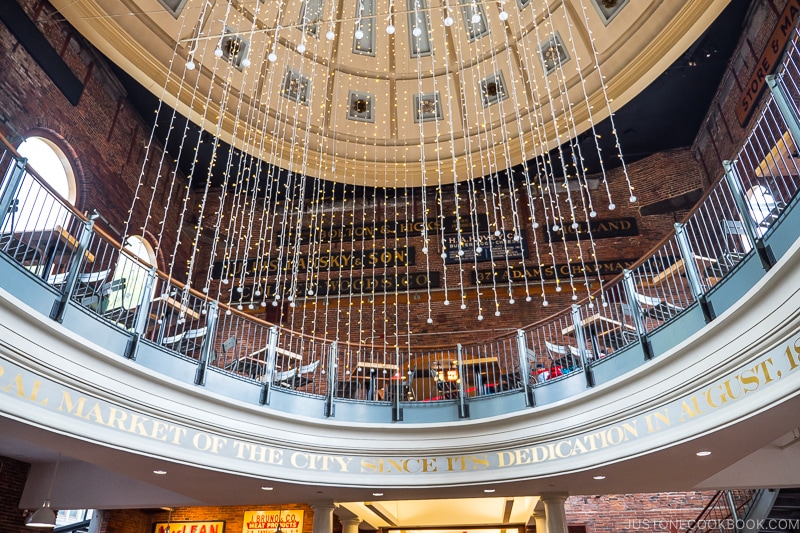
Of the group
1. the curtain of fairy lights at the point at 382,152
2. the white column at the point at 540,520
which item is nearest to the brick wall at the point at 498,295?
the curtain of fairy lights at the point at 382,152

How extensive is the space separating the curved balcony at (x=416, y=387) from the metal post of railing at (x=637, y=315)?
2 centimetres

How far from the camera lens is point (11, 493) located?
757 cm

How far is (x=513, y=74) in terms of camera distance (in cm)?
1186

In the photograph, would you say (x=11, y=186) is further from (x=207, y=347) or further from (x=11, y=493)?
(x=11, y=493)

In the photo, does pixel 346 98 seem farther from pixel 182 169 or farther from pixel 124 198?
pixel 124 198

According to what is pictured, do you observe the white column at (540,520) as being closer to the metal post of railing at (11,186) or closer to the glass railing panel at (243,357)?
the glass railing panel at (243,357)

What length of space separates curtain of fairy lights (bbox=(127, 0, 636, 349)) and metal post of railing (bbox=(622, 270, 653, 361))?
461 cm

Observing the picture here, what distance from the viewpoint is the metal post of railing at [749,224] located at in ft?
13.5

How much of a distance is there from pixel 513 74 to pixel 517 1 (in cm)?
144

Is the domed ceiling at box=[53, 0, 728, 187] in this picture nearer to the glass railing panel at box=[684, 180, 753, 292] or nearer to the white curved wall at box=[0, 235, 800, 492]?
the glass railing panel at box=[684, 180, 753, 292]

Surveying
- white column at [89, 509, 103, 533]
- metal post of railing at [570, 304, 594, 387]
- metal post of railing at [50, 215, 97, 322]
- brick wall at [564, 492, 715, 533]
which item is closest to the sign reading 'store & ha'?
brick wall at [564, 492, 715, 533]

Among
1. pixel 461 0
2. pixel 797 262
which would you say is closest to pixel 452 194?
pixel 461 0

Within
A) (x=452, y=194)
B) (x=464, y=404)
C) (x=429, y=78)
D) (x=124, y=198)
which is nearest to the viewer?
(x=464, y=404)

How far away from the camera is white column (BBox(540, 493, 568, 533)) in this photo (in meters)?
7.27
